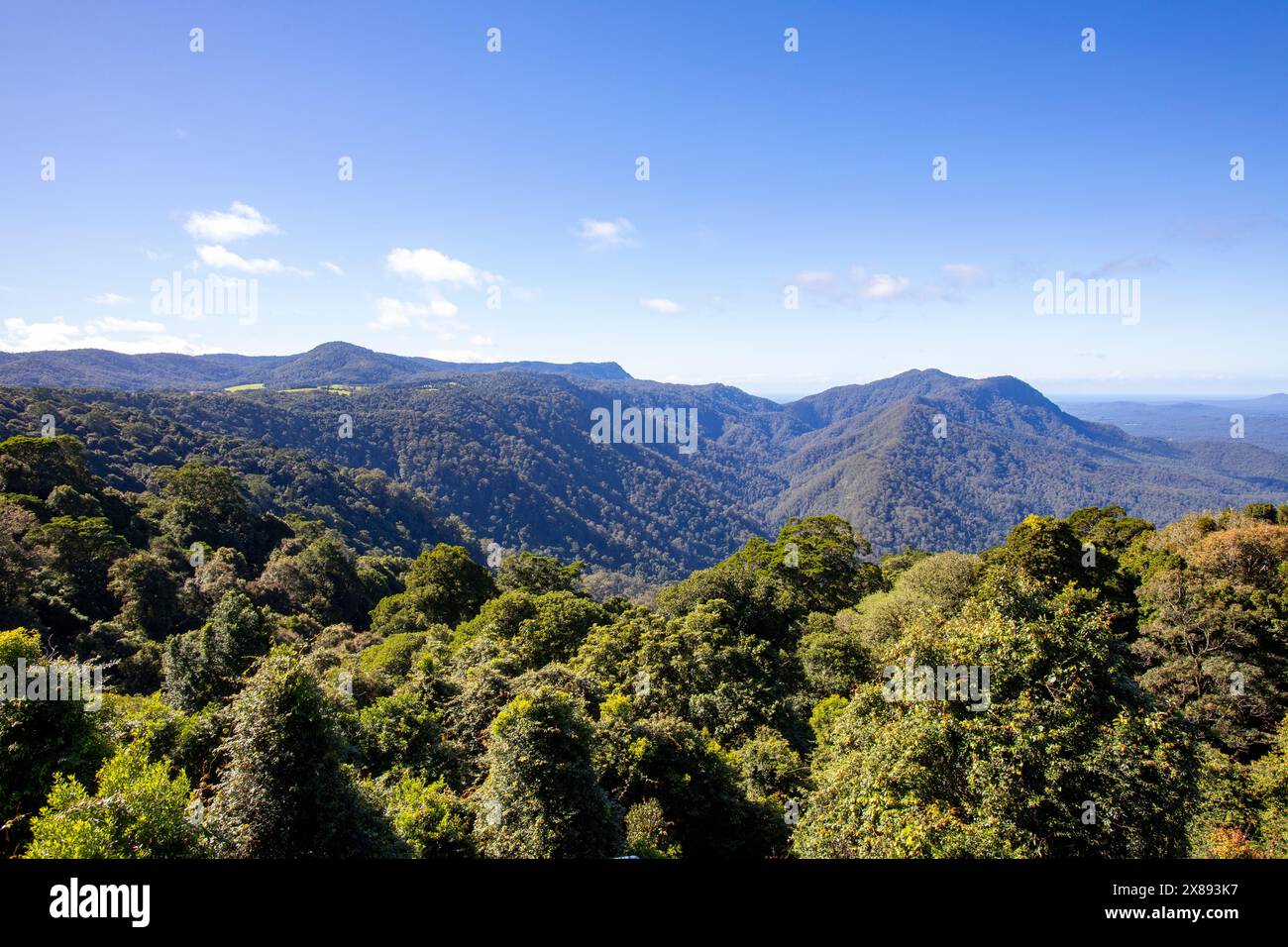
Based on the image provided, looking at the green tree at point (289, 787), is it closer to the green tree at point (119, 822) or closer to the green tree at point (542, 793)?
the green tree at point (119, 822)

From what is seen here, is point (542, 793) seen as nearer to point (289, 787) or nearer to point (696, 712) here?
point (289, 787)

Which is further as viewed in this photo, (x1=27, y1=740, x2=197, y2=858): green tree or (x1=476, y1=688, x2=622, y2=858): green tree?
(x1=476, y1=688, x2=622, y2=858): green tree

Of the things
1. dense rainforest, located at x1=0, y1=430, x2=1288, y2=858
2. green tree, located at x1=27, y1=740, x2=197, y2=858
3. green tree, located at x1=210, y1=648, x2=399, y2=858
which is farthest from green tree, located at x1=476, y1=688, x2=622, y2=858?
green tree, located at x1=27, y1=740, x2=197, y2=858

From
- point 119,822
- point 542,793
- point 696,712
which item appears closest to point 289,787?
point 119,822

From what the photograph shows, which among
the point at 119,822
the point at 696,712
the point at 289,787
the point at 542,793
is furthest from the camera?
the point at 696,712

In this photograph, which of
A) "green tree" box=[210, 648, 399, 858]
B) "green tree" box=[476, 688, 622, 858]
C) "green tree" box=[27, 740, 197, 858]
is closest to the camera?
"green tree" box=[27, 740, 197, 858]

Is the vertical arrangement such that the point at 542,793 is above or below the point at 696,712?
above

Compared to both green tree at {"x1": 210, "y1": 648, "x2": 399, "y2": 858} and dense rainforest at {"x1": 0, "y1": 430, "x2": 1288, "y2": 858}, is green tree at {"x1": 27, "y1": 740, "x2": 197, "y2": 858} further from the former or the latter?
green tree at {"x1": 210, "y1": 648, "x2": 399, "y2": 858}

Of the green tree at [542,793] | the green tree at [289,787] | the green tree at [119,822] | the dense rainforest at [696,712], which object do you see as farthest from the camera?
the green tree at [542,793]

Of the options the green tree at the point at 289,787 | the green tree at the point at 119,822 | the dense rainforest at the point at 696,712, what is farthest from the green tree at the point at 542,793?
the green tree at the point at 119,822
